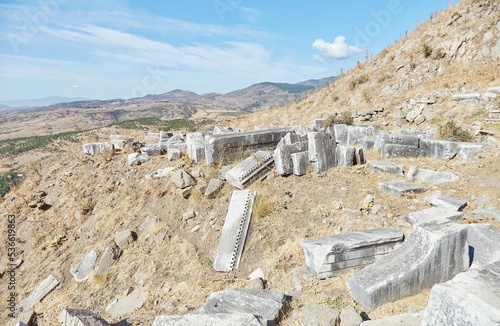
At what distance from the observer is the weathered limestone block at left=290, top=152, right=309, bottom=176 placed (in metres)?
6.43

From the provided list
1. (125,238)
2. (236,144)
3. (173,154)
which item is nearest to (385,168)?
(236,144)

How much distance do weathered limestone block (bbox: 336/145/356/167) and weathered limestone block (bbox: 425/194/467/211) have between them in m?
1.88

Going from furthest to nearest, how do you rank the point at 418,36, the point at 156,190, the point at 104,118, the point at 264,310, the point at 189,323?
the point at 104,118 < the point at 418,36 < the point at 156,190 < the point at 264,310 < the point at 189,323

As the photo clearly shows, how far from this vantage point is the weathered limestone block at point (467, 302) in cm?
203

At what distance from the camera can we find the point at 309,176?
6.46 m

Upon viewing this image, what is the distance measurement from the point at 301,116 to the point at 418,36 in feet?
23.8

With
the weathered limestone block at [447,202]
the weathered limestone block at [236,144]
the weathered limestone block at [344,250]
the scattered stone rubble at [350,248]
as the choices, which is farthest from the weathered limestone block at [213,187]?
the weathered limestone block at [447,202]

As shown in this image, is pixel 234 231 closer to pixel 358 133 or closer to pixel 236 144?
pixel 236 144

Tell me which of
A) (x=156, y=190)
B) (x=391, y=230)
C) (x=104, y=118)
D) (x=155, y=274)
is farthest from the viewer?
(x=104, y=118)

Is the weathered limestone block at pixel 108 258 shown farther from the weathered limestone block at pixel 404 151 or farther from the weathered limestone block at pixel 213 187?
the weathered limestone block at pixel 404 151

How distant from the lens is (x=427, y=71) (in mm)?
13719

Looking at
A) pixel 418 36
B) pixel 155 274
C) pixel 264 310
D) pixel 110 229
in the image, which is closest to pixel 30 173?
pixel 110 229

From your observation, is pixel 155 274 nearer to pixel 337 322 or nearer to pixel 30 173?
pixel 337 322

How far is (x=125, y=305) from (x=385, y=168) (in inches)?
219
